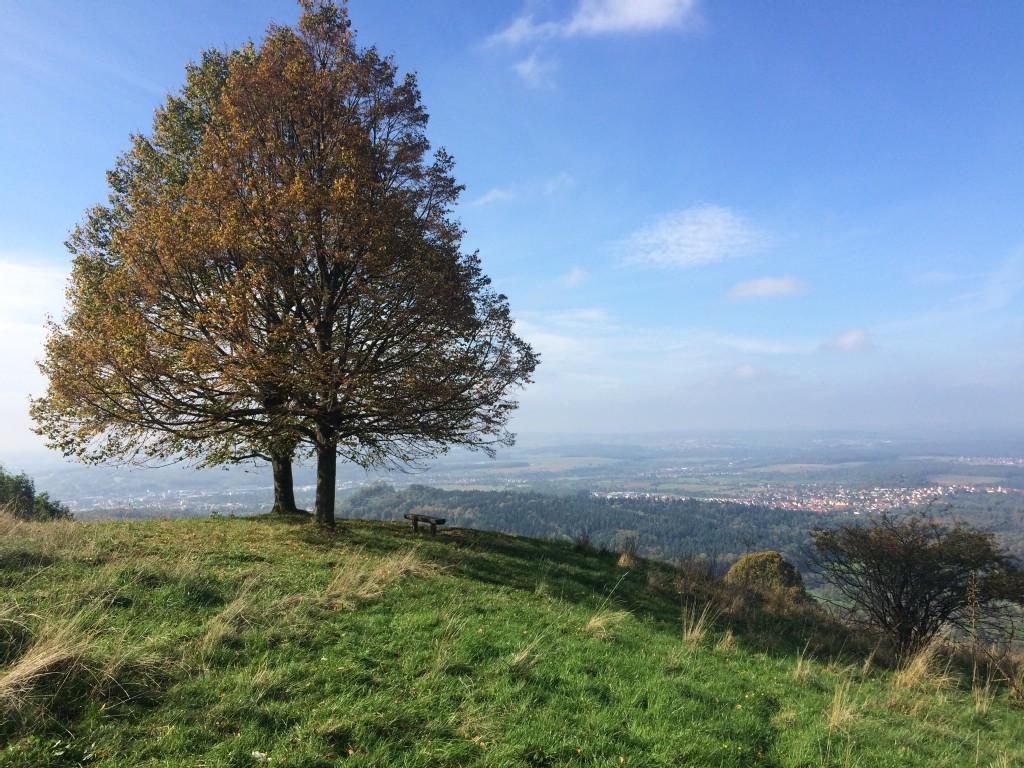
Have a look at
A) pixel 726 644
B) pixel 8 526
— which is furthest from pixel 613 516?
pixel 8 526

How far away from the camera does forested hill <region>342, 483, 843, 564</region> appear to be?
2717 inches

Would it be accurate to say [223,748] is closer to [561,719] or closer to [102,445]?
[561,719]

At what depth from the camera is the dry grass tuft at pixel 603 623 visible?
8961 millimetres

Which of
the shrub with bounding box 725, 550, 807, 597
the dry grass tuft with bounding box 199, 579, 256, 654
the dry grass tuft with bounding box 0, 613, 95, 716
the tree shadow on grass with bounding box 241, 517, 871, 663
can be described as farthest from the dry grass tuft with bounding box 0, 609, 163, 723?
the shrub with bounding box 725, 550, 807, 597

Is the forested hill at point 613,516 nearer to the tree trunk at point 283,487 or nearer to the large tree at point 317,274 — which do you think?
the tree trunk at point 283,487

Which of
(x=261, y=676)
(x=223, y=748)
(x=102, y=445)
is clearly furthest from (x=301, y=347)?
(x=223, y=748)

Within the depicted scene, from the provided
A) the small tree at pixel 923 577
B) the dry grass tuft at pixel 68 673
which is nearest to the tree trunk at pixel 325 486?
the dry grass tuft at pixel 68 673

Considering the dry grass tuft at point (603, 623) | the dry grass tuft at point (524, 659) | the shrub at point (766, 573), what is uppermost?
the dry grass tuft at point (524, 659)

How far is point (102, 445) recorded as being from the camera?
1464cm

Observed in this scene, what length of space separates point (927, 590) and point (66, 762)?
22894 mm

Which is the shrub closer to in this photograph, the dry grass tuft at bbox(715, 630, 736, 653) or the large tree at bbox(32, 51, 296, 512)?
the dry grass tuft at bbox(715, 630, 736, 653)

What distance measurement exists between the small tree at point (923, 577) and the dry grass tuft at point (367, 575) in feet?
52.6

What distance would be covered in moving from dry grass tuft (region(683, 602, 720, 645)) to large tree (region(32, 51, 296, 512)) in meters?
11.5

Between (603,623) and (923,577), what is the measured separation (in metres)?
15.2
